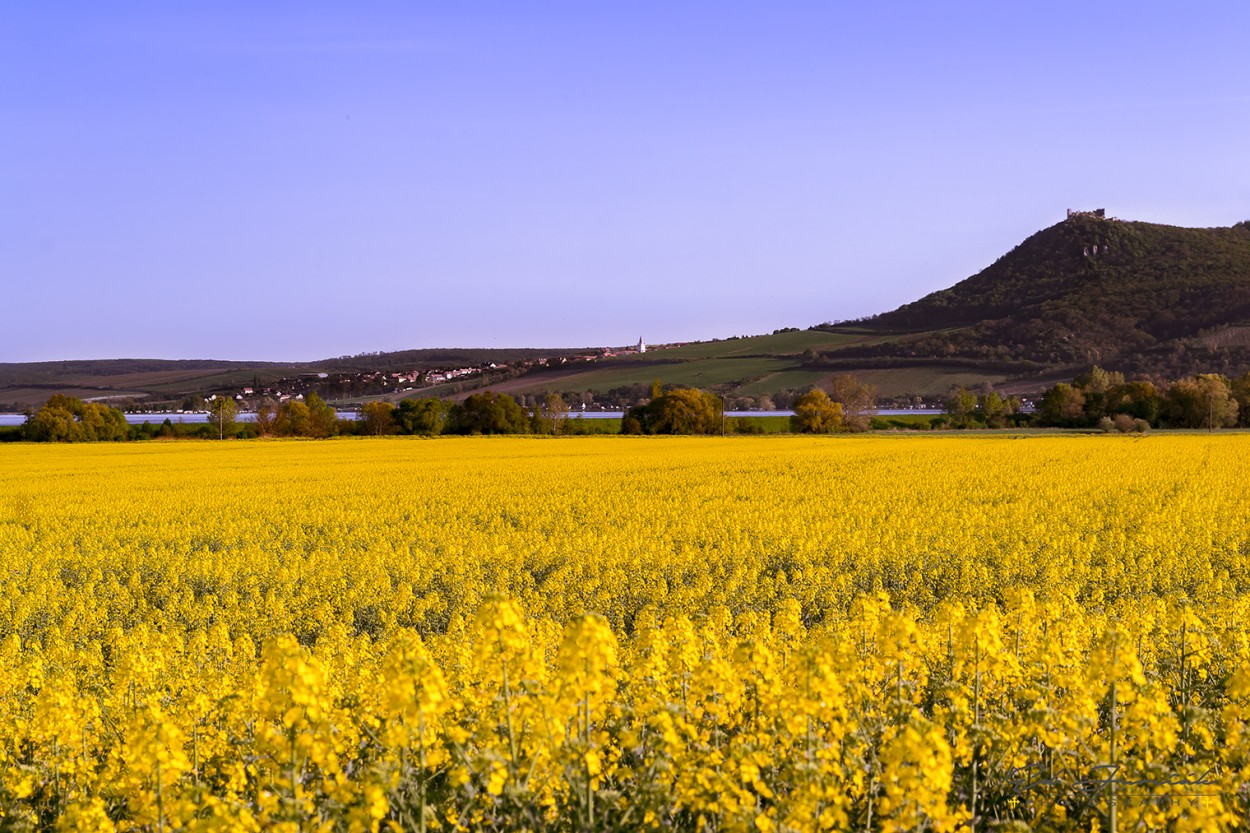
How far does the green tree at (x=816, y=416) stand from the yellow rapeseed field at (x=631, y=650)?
4102 centimetres

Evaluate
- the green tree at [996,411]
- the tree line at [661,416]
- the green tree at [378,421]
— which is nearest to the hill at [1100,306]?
the green tree at [996,411]

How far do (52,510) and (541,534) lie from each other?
1245cm

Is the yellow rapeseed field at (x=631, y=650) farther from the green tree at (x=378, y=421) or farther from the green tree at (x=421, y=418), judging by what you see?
the green tree at (x=378, y=421)

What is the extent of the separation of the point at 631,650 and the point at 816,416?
220 ft

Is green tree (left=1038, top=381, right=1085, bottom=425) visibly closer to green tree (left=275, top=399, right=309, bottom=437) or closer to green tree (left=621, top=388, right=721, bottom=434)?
green tree (left=621, top=388, right=721, bottom=434)

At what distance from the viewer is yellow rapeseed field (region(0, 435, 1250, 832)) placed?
14.0 feet

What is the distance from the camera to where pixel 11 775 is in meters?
5.22

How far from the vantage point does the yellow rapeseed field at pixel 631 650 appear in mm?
4262

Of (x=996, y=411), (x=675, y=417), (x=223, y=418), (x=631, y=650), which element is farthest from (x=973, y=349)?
(x=631, y=650)

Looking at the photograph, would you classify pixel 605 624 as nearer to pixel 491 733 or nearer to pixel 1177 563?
pixel 491 733

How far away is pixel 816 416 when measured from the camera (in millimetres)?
73375

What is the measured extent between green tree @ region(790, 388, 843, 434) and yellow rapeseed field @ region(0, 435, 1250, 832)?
135ft

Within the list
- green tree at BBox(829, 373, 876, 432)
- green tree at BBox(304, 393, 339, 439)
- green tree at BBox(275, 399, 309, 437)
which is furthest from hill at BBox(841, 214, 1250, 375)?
green tree at BBox(275, 399, 309, 437)

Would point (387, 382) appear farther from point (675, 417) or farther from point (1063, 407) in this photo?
point (1063, 407)
